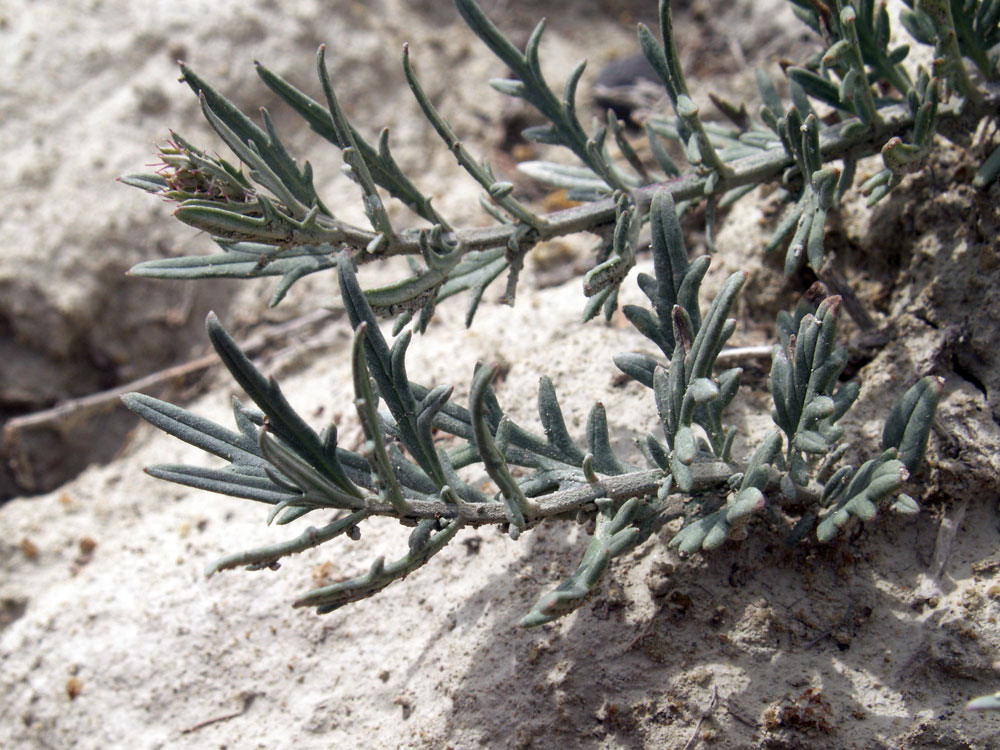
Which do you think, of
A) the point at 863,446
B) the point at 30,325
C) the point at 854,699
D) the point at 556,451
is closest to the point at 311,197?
the point at 556,451

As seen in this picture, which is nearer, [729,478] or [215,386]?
[729,478]

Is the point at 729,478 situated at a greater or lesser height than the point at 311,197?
lesser

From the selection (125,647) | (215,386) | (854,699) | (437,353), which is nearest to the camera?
(854,699)

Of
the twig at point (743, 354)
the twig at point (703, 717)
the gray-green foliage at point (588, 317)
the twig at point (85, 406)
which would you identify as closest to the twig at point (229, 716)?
the gray-green foliage at point (588, 317)

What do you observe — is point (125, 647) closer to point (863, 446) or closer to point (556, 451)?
point (556, 451)

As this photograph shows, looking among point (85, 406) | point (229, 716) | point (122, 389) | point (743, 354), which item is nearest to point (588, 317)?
point (743, 354)

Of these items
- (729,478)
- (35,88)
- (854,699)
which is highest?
(35,88)
